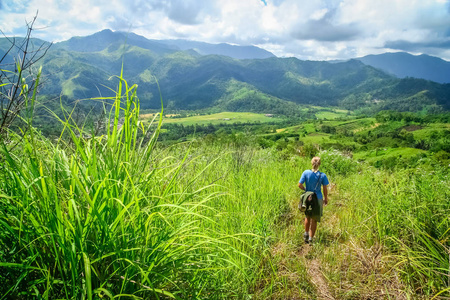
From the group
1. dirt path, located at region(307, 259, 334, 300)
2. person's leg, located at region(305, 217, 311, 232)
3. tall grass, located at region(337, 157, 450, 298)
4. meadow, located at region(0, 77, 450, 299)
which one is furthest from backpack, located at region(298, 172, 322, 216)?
dirt path, located at region(307, 259, 334, 300)

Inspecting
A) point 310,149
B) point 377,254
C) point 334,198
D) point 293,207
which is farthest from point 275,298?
point 310,149

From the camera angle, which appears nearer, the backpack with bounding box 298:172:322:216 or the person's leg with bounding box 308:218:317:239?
the person's leg with bounding box 308:218:317:239

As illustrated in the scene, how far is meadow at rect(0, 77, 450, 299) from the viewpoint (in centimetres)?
140

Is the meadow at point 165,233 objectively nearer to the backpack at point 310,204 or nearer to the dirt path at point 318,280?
the dirt path at point 318,280

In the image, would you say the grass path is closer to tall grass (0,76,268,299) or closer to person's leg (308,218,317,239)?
person's leg (308,218,317,239)

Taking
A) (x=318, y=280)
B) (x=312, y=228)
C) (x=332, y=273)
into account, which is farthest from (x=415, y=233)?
(x=312, y=228)

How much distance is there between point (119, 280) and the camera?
5.08 feet

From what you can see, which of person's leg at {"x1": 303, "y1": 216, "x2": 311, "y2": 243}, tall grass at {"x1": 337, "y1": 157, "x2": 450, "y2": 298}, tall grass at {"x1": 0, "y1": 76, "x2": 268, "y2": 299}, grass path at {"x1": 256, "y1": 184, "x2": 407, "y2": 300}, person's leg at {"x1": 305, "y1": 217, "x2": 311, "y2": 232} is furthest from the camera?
person's leg at {"x1": 305, "y1": 217, "x2": 311, "y2": 232}

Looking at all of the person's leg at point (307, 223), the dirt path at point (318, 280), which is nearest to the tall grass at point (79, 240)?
the dirt path at point (318, 280)

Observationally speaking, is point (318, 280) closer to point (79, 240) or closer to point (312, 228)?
point (312, 228)

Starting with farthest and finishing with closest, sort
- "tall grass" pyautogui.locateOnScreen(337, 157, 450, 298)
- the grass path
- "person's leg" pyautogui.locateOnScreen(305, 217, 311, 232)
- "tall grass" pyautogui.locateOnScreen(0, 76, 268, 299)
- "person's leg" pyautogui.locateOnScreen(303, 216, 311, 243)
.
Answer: "person's leg" pyautogui.locateOnScreen(305, 217, 311, 232)
"person's leg" pyautogui.locateOnScreen(303, 216, 311, 243)
the grass path
"tall grass" pyautogui.locateOnScreen(337, 157, 450, 298)
"tall grass" pyautogui.locateOnScreen(0, 76, 268, 299)

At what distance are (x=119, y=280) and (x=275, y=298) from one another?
178 centimetres

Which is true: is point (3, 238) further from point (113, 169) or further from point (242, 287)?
point (242, 287)

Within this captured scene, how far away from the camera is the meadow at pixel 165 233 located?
1.40 meters
